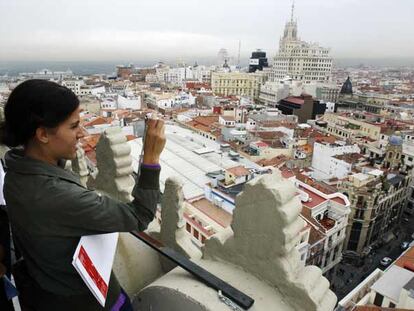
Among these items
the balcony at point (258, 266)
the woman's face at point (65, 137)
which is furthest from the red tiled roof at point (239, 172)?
the woman's face at point (65, 137)

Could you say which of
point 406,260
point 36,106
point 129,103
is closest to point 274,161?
point 406,260

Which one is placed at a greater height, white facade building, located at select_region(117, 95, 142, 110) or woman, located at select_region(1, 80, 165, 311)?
woman, located at select_region(1, 80, 165, 311)

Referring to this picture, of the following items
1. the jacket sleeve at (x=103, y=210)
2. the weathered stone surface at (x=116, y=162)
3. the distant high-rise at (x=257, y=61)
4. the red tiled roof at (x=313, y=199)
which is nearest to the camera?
the jacket sleeve at (x=103, y=210)

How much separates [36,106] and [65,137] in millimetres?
175

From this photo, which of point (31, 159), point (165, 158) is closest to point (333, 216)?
point (165, 158)

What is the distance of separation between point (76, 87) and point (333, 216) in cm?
5957

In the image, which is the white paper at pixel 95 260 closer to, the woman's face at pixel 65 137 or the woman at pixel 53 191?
the woman at pixel 53 191

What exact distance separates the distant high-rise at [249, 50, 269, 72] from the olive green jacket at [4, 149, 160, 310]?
90.4 m

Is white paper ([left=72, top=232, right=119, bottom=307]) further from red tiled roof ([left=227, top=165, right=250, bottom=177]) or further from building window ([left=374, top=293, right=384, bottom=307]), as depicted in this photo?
red tiled roof ([left=227, top=165, right=250, bottom=177])

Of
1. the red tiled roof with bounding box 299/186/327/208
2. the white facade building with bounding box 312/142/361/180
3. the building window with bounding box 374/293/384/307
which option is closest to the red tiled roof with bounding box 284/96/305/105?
the white facade building with bounding box 312/142/361/180

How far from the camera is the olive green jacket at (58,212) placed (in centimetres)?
137

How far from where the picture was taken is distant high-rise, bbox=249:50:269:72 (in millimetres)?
Result: 88631

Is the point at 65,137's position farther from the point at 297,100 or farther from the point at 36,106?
the point at 297,100

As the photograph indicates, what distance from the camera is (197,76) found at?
294 feet
